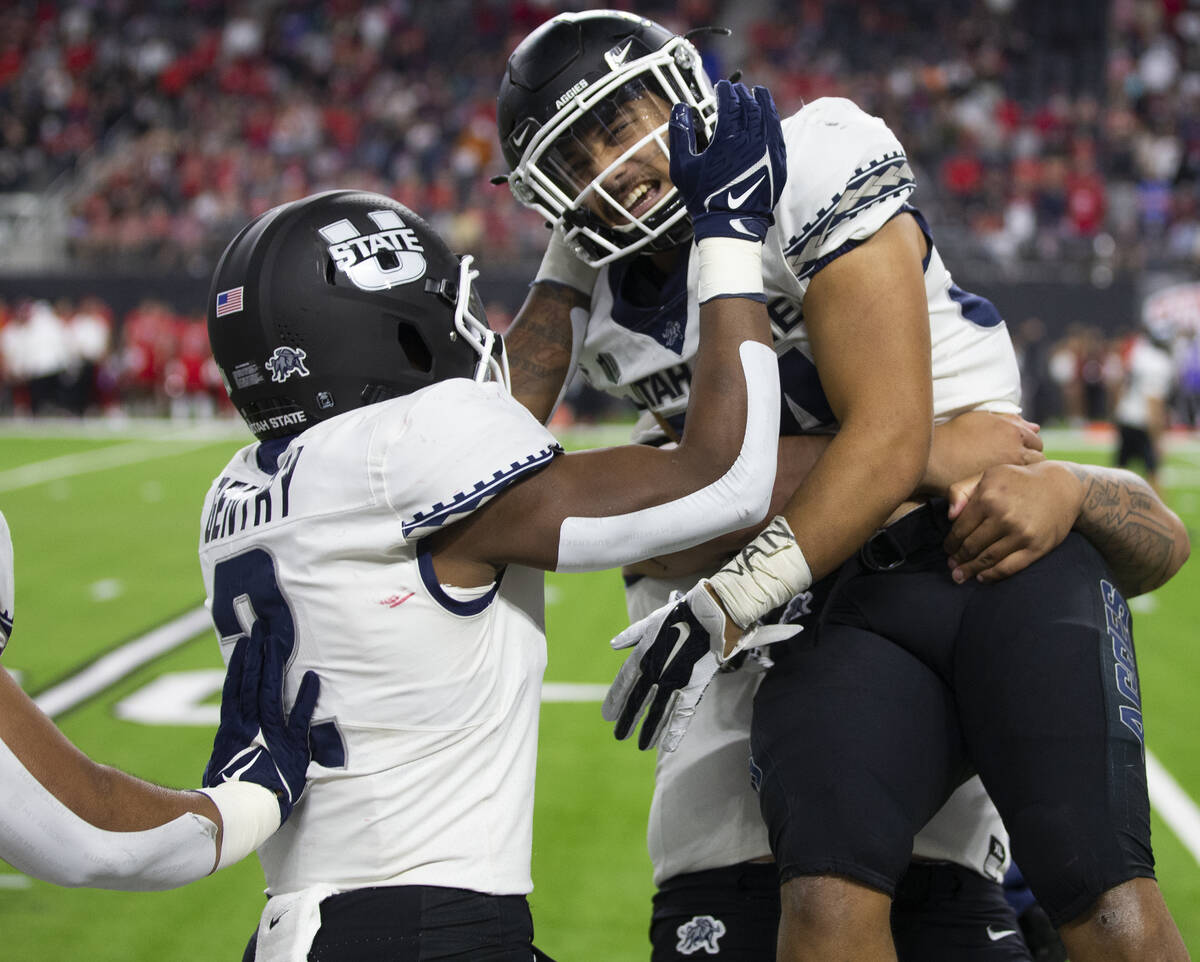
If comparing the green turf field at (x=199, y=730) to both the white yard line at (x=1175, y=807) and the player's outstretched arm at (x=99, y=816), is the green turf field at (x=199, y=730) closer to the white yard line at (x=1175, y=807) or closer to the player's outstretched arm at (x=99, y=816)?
the white yard line at (x=1175, y=807)

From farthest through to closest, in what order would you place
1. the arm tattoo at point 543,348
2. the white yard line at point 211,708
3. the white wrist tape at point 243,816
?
the white yard line at point 211,708, the arm tattoo at point 543,348, the white wrist tape at point 243,816

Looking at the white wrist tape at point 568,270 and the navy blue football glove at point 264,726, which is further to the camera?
the white wrist tape at point 568,270

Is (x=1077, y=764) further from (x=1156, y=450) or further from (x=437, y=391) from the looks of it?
(x=1156, y=450)

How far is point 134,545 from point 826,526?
7.77 m

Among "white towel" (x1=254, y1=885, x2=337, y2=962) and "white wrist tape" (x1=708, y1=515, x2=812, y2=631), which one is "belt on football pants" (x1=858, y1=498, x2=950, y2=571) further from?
"white towel" (x1=254, y1=885, x2=337, y2=962)

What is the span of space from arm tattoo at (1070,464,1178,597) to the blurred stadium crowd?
48.3ft

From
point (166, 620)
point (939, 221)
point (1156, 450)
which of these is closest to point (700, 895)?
point (166, 620)

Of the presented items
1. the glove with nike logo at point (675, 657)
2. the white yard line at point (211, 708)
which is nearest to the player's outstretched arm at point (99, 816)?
the glove with nike logo at point (675, 657)

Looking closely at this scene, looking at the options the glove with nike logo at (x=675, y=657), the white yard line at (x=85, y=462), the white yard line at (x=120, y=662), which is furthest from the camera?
the white yard line at (x=85, y=462)

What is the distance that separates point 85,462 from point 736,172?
1304cm

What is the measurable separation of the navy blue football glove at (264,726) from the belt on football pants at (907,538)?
101cm

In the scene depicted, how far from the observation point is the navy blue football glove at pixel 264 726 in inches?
72.2

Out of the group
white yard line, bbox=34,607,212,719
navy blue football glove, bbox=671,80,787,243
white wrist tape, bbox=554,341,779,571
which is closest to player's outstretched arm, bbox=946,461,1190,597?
white wrist tape, bbox=554,341,779,571

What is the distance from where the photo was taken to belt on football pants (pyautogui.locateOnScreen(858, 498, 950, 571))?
2.31m
